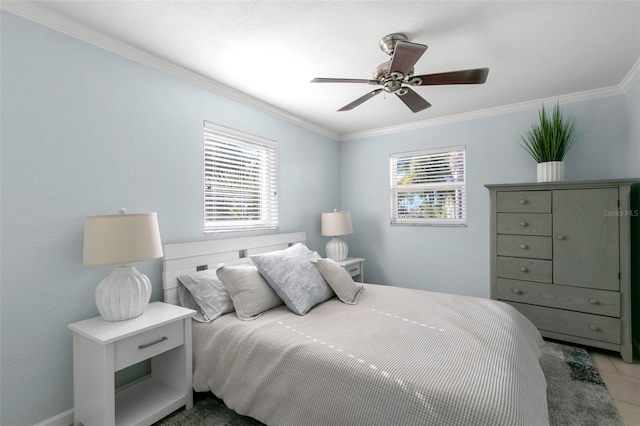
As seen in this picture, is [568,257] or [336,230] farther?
[336,230]

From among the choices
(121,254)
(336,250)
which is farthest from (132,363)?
A: (336,250)

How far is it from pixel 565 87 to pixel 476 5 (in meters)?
1.86

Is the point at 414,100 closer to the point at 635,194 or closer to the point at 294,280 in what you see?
the point at 294,280

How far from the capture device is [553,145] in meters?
2.87

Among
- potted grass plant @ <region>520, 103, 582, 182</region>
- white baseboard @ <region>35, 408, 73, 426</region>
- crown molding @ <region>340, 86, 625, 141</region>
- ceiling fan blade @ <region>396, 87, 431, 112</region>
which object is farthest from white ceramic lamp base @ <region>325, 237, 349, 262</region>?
white baseboard @ <region>35, 408, 73, 426</region>

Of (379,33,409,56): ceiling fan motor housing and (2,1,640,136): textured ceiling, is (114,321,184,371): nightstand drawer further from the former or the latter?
(379,33,409,56): ceiling fan motor housing

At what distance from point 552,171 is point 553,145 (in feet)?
0.80

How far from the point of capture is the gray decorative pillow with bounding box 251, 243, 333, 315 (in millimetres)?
2260

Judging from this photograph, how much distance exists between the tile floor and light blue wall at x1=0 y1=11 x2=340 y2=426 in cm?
320

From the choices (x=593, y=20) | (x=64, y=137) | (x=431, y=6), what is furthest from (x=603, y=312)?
(x=64, y=137)

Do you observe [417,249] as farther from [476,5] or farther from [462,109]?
[476,5]

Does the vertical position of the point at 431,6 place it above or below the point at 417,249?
above

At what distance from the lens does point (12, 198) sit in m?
1.67

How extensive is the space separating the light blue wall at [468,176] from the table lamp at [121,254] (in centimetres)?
299
